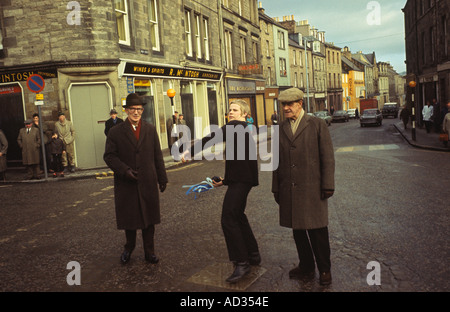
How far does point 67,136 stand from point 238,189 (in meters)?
11.3

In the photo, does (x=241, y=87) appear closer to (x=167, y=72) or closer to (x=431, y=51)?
(x=167, y=72)

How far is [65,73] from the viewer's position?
15219mm

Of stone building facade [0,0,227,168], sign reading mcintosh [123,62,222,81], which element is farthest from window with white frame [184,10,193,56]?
stone building facade [0,0,227,168]

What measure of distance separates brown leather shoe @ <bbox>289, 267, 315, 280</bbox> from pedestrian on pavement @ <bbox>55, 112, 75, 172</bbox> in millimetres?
11765

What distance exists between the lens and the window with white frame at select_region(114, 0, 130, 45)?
16781 millimetres

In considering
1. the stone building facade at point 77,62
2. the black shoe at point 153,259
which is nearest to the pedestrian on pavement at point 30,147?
the stone building facade at point 77,62

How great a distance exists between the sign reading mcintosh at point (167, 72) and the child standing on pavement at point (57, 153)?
4.07m

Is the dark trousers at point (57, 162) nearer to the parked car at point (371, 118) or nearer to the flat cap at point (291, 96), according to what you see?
the flat cap at point (291, 96)

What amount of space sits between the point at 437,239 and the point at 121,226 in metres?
3.97

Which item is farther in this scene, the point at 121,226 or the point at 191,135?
the point at 191,135

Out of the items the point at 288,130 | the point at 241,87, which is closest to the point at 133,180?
the point at 288,130

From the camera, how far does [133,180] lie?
497 centimetres

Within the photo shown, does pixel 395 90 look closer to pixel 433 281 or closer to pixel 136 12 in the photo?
pixel 136 12

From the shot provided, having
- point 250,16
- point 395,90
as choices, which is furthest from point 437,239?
point 395,90
